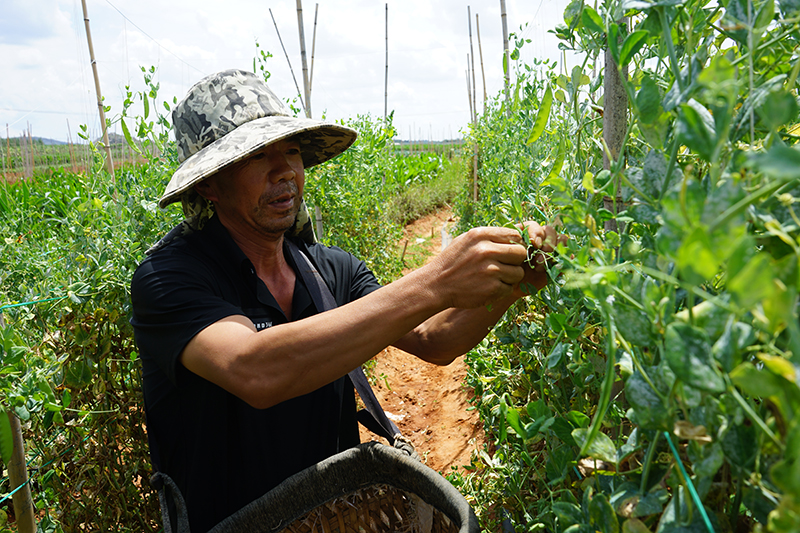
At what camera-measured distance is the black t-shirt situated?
1.44 meters

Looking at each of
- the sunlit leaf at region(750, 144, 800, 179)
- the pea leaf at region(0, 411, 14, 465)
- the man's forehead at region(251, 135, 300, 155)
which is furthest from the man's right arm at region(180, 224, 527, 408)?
the sunlit leaf at region(750, 144, 800, 179)

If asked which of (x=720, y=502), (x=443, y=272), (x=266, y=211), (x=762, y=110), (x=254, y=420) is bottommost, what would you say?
(x=254, y=420)

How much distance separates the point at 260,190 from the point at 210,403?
0.70 meters

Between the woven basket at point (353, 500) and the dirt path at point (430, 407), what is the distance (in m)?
1.45

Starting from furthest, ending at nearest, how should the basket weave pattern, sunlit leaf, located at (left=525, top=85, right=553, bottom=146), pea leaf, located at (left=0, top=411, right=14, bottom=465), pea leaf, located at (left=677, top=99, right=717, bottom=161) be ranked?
the basket weave pattern < pea leaf, located at (left=0, top=411, right=14, bottom=465) < sunlit leaf, located at (left=525, top=85, right=553, bottom=146) < pea leaf, located at (left=677, top=99, right=717, bottom=161)

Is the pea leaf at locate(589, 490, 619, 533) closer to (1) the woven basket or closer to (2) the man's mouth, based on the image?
(1) the woven basket

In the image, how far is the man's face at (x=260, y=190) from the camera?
1.74 m

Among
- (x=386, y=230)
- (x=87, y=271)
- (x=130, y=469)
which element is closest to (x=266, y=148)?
(x=87, y=271)

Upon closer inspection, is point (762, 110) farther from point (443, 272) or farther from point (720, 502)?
point (443, 272)

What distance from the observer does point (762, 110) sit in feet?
1.31

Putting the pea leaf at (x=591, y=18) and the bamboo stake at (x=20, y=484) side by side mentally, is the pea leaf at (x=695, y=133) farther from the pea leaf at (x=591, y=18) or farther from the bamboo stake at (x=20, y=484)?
the bamboo stake at (x=20, y=484)

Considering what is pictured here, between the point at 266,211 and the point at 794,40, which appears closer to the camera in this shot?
the point at 794,40

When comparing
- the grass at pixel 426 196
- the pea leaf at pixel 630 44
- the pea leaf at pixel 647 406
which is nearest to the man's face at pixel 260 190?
the pea leaf at pixel 630 44

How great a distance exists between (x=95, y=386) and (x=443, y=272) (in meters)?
1.40
